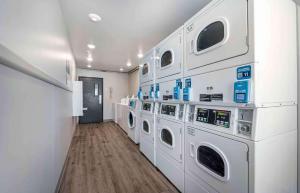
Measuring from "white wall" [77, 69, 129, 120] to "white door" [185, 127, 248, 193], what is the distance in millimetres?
5161

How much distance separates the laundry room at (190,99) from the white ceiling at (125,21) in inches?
0.9

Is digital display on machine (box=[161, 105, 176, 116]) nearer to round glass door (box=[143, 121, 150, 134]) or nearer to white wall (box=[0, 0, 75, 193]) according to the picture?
round glass door (box=[143, 121, 150, 134])

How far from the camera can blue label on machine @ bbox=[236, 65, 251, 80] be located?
3.02 ft

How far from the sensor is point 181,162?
1556mm

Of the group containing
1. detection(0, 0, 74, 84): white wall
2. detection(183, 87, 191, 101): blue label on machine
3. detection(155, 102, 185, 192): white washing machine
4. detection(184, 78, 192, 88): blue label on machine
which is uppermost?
detection(0, 0, 74, 84): white wall

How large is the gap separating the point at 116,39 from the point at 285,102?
280 cm

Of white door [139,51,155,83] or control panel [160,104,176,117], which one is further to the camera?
white door [139,51,155,83]

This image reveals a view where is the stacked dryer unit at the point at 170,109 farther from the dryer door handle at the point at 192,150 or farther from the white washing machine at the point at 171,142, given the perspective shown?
the dryer door handle at the point at 192,150

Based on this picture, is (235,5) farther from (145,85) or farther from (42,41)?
(145,85)

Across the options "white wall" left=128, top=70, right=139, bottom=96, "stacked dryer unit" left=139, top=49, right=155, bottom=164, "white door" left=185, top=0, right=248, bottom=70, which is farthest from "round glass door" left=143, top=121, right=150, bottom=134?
"white wall" left=128, top=70, right=139, bottom=96

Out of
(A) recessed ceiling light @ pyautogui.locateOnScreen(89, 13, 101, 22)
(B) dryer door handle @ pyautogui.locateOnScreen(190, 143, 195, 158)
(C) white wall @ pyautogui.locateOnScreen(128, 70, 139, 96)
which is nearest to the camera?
(B) dryer door handle @ pyautogui.locateOnScreen(190, 143, 195, 158)

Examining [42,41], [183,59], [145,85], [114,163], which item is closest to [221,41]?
[183,59]

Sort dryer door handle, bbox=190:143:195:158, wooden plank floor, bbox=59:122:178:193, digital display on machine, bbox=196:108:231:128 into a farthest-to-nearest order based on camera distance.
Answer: wooden plank floor, bbox=59:122:178:193 → dryer door handle, bbox=190:143:195:158 → digital display on machine, bbox=196:108:231:128

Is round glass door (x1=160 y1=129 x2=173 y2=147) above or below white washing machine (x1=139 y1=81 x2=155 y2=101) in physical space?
below
